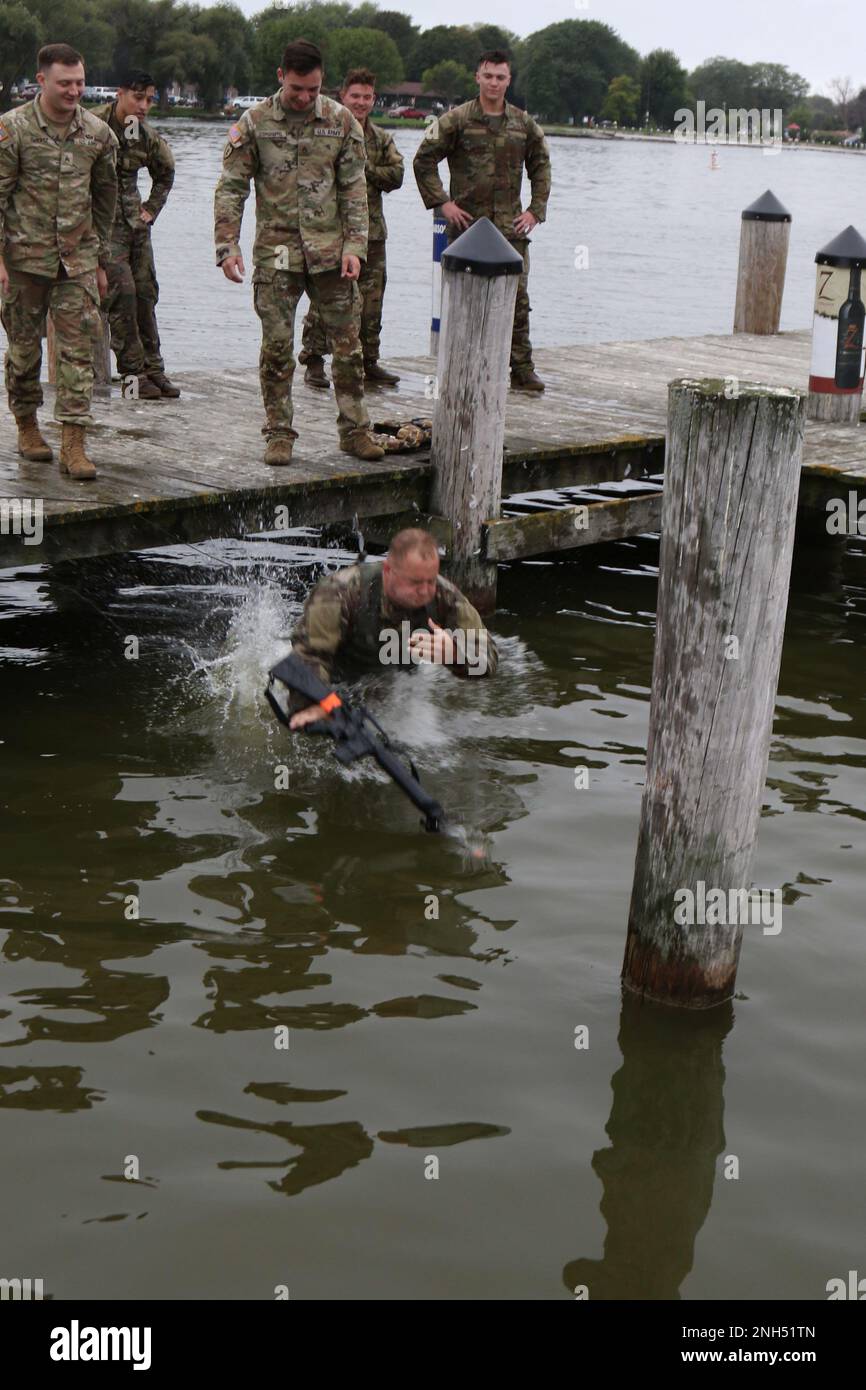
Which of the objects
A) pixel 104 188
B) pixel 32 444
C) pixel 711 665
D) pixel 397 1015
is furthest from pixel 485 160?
pixel 397 1015

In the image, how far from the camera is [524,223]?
1055cm

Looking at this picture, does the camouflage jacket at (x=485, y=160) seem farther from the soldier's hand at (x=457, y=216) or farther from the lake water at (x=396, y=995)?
the lake water at (x=396, y=995)

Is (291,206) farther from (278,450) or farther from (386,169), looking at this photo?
(386,169)

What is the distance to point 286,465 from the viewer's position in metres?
8.84

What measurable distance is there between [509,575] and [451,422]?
2248 millimetres

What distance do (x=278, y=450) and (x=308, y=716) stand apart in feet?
10.1

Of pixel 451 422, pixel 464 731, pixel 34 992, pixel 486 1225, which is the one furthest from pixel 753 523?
pixel 451 422

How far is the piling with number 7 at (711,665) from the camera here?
15.9ft

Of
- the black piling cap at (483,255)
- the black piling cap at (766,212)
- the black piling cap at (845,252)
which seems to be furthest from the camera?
the black piling cap at (766,212)

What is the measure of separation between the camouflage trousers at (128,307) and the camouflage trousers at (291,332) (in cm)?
186

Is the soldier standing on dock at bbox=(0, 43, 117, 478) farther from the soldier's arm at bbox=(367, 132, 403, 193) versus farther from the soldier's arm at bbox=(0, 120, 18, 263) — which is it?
the soldier's arm at bbox=(367, 132, 403, 193)

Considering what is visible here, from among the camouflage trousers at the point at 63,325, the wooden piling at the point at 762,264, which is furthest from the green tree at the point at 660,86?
the camouflage trousers at the point at 63,325
